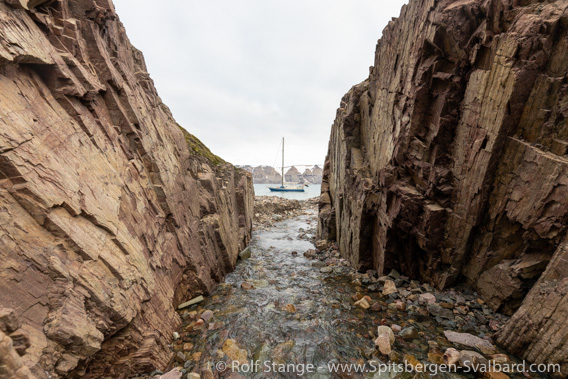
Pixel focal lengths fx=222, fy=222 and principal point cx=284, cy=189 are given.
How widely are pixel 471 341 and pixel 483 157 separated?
20.5ft

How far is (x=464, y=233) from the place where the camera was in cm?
896

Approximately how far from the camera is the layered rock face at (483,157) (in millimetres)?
6535

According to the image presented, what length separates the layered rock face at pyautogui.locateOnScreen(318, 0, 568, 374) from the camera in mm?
6535

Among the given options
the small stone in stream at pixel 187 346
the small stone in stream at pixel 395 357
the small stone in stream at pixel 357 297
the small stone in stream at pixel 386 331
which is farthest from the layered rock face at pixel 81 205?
the small stone in stream at pixel 357 297

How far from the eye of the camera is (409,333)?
24.8ft

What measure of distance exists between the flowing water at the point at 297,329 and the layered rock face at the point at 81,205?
145cm

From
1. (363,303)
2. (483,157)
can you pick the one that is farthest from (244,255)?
(483,157)

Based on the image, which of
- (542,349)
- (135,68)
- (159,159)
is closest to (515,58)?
Answer: (542,349)

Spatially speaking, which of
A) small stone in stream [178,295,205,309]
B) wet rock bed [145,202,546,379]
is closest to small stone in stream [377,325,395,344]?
wet rock bed [145,202,546,379]

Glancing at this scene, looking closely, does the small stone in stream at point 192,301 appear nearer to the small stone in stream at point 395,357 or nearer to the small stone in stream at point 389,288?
the small stone in stream at point 395,357

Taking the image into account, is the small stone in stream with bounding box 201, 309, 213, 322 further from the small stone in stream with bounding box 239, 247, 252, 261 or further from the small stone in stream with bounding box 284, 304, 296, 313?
the small stone in stream with bounding box 239, 247, 252, 261

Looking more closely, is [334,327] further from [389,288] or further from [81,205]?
[81,205]

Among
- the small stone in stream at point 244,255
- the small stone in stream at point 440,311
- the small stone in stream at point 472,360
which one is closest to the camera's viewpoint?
the small stone in stream at point 472,360

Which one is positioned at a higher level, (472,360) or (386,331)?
(472,360)
